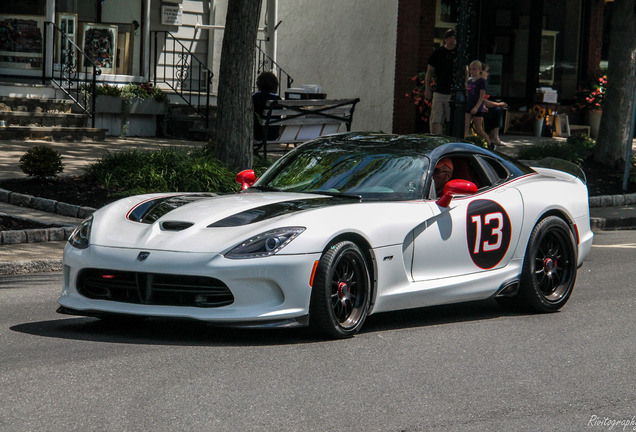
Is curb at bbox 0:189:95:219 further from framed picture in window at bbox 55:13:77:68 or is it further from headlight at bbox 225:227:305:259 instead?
framed picture in window at bbox 55:13:77:68

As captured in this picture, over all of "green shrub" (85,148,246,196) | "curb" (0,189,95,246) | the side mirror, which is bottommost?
"curb" (0,189,95,246)

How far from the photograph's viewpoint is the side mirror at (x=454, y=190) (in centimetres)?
770

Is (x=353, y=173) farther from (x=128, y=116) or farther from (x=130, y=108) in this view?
(x=128, y=116)

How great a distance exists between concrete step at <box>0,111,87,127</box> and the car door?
1243cm

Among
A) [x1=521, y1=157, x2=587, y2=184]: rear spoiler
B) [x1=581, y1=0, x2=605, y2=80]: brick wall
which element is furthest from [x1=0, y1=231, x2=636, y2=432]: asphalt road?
[x1=581, y1=0, x2=605, y2=80]: brick wall

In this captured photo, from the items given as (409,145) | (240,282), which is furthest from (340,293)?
(409,145)

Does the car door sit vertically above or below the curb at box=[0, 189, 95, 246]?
above

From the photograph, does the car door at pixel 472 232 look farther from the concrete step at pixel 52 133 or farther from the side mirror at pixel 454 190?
the concrete step at pixel 52 133

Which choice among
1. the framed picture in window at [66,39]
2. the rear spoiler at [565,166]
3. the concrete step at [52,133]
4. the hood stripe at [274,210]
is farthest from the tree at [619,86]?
the hood stripe at [274,210]

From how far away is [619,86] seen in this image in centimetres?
1833

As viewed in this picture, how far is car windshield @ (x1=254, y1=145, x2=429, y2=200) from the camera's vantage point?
25.5ft

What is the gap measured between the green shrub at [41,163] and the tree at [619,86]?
9656 millimetres

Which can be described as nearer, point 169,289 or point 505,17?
point 169,289

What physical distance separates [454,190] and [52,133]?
504 inches
